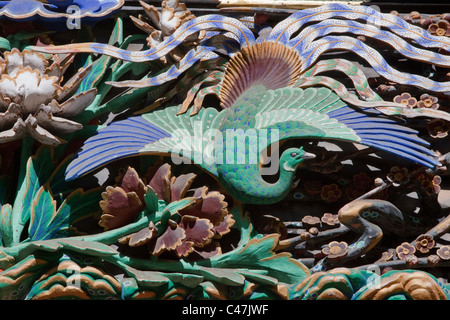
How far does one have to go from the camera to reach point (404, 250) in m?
3.37

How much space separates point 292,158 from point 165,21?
71cm

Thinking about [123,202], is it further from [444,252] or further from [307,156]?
[444,252]

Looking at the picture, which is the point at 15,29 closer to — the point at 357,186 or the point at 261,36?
the point at 261,36

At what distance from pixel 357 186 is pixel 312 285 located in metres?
0.43

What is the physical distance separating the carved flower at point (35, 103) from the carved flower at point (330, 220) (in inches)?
34.7

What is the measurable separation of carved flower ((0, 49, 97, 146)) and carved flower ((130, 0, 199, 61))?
342 mm

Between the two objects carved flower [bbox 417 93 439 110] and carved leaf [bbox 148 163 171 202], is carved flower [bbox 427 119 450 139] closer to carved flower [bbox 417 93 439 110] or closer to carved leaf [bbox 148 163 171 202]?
carved flower [bbox 417 93 439 110]

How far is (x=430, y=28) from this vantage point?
3729mm

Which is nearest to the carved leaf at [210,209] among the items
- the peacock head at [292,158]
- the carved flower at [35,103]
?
the peacock head at [292,158]

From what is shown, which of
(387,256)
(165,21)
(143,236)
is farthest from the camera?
(165,21)

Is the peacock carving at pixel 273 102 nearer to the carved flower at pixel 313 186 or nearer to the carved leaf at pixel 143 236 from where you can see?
the carved flower at pixel 313 186

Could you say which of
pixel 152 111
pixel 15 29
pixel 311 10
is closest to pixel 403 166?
pixel 311 10

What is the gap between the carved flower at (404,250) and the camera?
3.36 m

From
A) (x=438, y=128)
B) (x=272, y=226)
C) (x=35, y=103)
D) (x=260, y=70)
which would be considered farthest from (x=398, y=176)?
(x=35, y=103)
